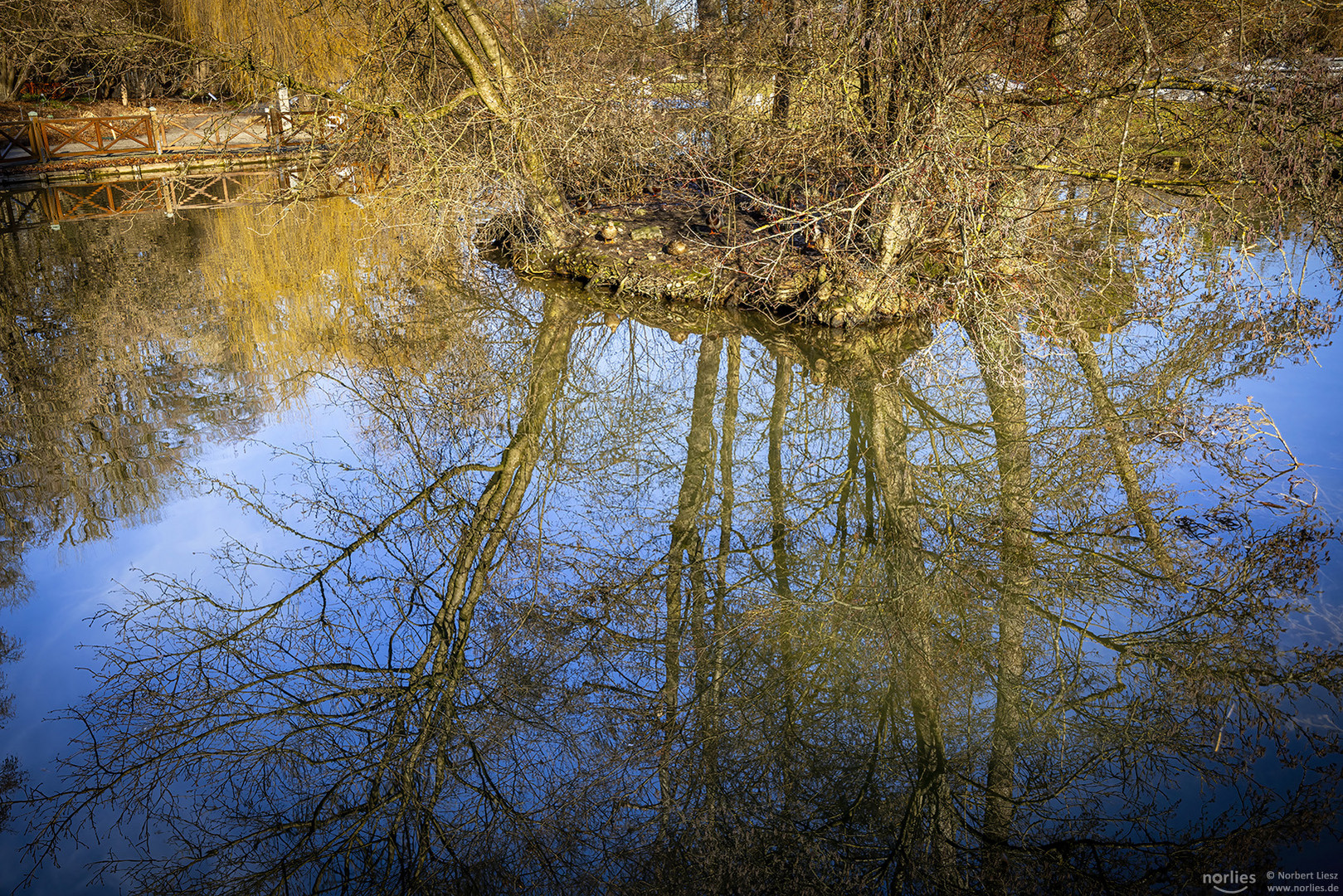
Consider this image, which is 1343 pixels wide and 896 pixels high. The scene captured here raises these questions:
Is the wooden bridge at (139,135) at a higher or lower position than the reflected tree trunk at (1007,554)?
higher

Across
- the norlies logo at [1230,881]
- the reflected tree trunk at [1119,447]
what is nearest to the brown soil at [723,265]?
the reflected tree trunk at [1119,447]

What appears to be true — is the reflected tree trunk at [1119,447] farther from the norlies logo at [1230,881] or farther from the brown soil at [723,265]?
the norlies logo at [1230,881]

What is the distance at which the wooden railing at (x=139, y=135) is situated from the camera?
1534cm

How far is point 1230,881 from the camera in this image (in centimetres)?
255

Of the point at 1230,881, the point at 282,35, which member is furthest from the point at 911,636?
the point at 282,35

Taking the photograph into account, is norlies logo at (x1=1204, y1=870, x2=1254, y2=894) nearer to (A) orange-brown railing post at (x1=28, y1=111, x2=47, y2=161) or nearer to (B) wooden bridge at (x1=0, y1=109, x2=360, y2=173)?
(B) wooden bridge at (x1=0, y1=109, x2=360, y2=173)

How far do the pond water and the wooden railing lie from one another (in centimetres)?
910

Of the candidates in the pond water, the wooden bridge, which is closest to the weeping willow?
the wooden bridge

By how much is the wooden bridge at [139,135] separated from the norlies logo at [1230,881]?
13.4m

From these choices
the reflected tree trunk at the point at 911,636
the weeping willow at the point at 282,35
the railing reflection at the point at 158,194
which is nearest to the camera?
the reflected tree trunk at the point at 911,636

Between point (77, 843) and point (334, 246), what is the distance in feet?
31.5

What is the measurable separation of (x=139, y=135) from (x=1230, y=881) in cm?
2072

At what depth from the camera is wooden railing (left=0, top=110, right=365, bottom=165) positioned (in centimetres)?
1534

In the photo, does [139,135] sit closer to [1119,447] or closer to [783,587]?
[783,587]
